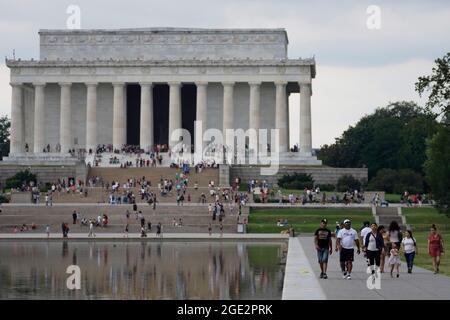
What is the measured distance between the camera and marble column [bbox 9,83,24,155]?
121750 mm

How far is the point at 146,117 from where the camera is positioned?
120438 mm

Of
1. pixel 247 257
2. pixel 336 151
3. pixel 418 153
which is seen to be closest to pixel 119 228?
pixel 247 257

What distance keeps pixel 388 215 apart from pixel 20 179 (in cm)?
3759

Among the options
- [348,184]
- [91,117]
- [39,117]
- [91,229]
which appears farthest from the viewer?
[39,117]

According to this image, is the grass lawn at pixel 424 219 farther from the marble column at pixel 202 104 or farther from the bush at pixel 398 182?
the marble column at pixel 202 104

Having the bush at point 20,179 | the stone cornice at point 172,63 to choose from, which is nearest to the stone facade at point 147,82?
the stone cornice at point 172,63

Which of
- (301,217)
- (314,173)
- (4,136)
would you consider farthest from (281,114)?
(4,136)

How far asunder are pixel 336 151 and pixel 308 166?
139 feet

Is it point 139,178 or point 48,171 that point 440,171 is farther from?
point 48,171

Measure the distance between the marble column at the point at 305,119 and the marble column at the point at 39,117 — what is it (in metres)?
26.6

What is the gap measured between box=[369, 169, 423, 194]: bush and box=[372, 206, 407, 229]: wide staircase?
24392 millimetres

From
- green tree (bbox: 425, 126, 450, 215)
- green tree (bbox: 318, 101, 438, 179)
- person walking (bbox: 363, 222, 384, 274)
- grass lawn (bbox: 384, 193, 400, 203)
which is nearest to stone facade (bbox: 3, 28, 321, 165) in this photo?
grass lawn (bbox: 384, 193, 400, 203)

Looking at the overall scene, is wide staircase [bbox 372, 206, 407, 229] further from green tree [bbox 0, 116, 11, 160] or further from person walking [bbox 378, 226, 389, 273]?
green tree [bbox 0, 116, 11, 160]

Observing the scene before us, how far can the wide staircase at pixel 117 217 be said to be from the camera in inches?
3263
